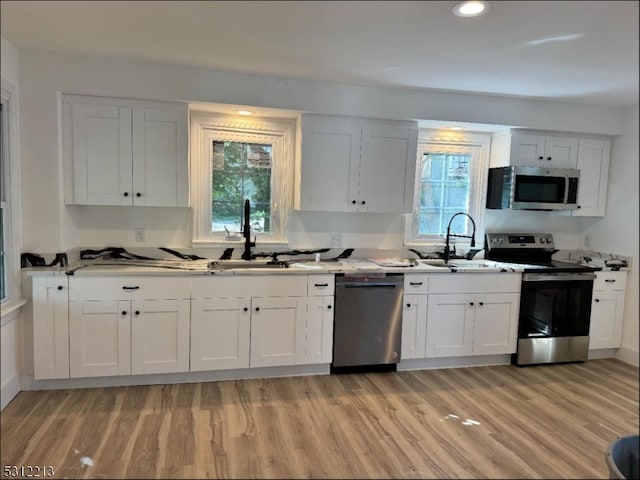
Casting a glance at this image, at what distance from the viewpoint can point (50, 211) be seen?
275 cm

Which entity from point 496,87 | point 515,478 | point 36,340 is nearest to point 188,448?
point 36,340

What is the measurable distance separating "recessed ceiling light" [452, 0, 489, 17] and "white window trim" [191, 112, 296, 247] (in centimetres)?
175

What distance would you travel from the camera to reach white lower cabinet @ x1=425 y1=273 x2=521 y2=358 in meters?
3.26

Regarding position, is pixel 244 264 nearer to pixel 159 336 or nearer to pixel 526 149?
pixel 159 336

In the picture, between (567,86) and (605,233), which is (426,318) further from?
(567,86)

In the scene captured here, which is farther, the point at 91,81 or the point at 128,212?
the point at 128,212

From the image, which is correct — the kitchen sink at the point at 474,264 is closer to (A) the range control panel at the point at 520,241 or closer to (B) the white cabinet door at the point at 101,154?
(A) the range control panel at the point at 520,241

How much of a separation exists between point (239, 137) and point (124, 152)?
2.87 feet

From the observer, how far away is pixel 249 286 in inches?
115

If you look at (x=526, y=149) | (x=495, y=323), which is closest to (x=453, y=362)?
(x=495, y=323)

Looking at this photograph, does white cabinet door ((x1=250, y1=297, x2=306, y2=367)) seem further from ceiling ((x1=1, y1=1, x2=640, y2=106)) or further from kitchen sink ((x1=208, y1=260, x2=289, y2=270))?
ceiling ((x1=1, y1=1, x2=640, y2=106))

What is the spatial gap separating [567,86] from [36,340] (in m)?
3.81

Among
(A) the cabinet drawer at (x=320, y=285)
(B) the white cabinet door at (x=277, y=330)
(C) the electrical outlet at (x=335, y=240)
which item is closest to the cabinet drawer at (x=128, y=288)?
(B) the white cabinet door at (x=277, y=330)

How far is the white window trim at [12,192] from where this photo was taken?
256cm
